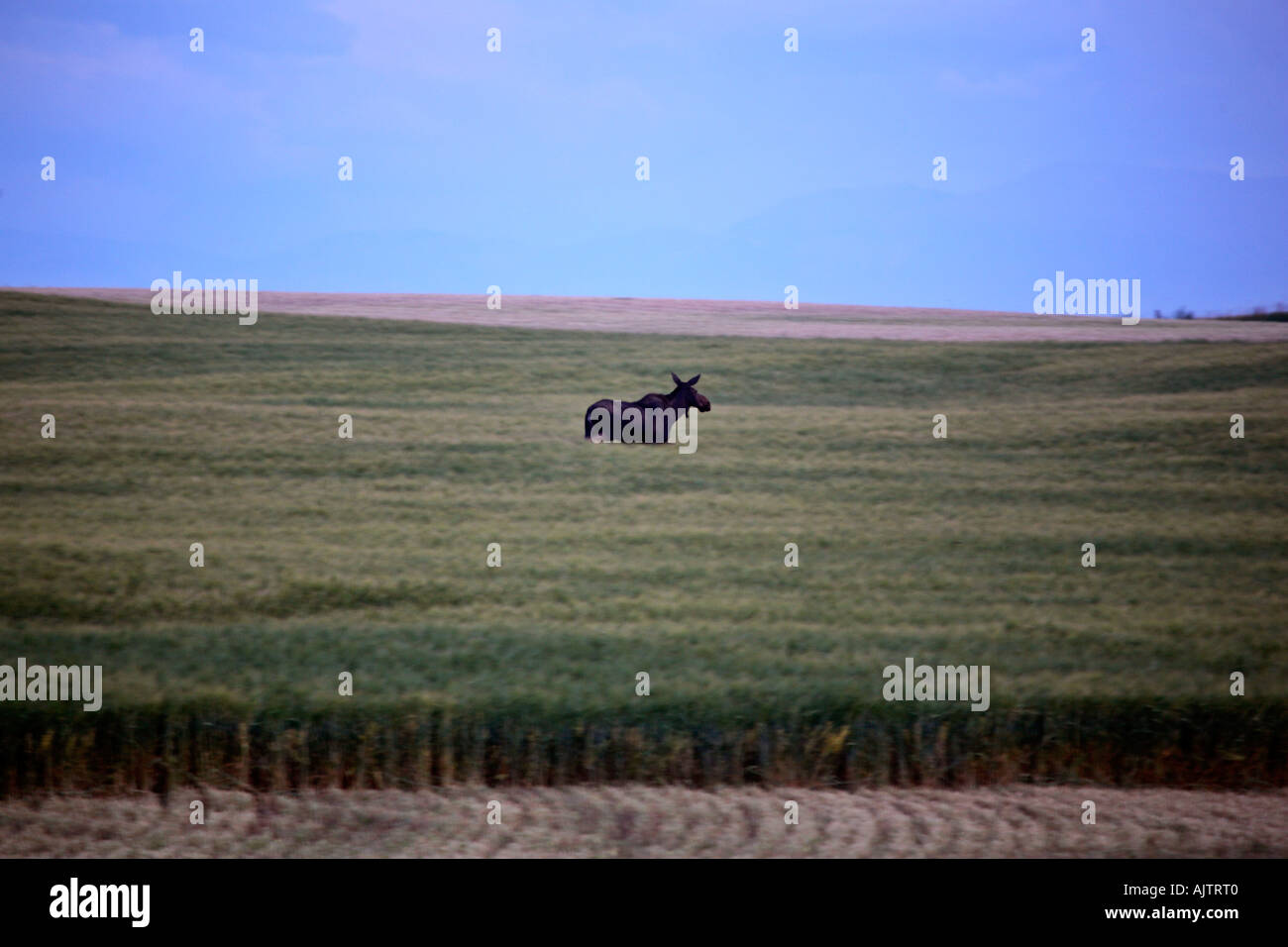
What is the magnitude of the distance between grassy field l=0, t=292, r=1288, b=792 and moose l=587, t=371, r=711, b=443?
70 cm

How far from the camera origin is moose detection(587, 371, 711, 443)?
2191 centimetres

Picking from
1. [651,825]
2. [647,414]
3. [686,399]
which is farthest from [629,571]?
[686,399]

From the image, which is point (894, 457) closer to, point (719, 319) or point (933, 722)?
point (933, 722)

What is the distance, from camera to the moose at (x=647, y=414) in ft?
71.9

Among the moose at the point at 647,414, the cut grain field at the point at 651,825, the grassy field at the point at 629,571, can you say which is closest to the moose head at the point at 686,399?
the moose at the point at 647,414

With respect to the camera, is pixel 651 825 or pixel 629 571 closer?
pixel 651 825

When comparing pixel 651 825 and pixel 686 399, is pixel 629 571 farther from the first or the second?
pixel 686 399

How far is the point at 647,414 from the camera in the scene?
22.1m

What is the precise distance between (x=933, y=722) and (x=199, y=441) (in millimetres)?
16509

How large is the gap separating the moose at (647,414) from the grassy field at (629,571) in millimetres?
704

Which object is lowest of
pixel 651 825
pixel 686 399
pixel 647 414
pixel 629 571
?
pixel 651 825

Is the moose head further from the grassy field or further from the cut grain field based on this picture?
the cut grain field

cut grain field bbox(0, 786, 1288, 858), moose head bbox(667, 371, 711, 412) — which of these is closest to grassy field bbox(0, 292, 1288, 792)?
cut grain field bbox(0, 786, 1288, 858)

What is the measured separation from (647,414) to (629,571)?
27.8ft
